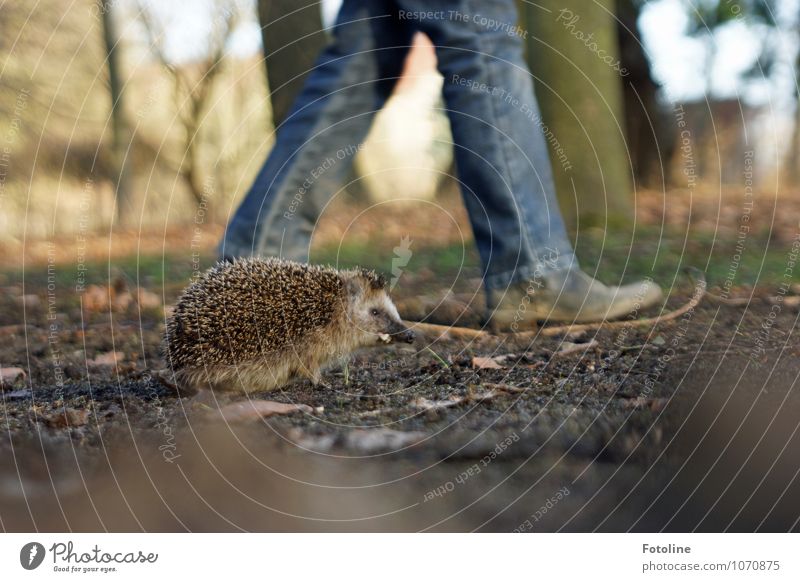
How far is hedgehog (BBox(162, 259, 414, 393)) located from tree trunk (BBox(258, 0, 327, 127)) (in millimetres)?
4211

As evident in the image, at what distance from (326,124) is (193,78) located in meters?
6.05

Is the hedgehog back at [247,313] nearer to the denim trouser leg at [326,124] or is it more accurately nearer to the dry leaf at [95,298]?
the denim trouser leg at [326,124]

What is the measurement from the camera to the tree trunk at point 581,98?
738 cm

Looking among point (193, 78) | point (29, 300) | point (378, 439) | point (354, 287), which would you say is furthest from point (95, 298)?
point (193, 78)

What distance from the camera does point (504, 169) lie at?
161 inches

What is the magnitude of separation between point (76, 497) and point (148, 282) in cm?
373

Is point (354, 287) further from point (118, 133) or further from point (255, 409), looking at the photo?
point (118, 133)

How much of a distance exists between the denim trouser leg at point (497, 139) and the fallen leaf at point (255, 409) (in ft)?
4.84

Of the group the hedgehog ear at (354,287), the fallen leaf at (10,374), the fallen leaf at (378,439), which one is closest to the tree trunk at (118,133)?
the fallen leaf at (10,374)

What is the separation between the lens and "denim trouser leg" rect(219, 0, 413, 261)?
13.5 feet

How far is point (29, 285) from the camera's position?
20.6 ft

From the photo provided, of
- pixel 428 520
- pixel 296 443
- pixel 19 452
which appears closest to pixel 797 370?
pixel 428 520

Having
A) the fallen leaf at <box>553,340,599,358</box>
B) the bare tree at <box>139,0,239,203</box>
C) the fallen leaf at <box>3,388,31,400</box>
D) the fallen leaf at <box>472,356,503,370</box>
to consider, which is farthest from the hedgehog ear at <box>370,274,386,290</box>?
the bare tree at <box>139,0,239,203</box>

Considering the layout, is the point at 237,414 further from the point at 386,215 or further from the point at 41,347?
the point at 386,215
